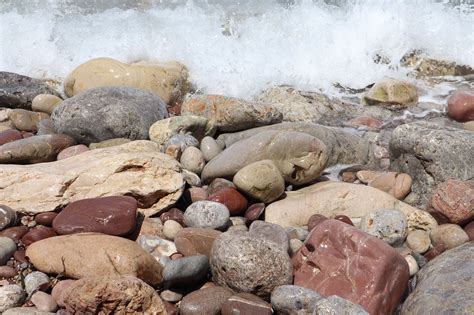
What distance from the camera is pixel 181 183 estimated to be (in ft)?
13.6

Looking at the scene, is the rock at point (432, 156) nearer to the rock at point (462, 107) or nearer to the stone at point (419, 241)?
the stone at point (419, 241)

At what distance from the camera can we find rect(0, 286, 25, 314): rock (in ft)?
9.60

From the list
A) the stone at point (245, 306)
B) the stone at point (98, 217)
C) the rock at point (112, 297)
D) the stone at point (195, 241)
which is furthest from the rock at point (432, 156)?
the rock at point (112, 297)

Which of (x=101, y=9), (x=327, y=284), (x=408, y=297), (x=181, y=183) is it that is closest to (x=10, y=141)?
(x=181, y=183)

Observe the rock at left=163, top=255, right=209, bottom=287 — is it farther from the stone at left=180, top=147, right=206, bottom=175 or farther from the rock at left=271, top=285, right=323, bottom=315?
the stone at left=180, top=147, right=206, bottom=175

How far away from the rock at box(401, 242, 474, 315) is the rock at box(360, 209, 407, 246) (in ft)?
1.48

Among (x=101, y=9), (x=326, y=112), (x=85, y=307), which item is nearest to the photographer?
(x=85, y=307)

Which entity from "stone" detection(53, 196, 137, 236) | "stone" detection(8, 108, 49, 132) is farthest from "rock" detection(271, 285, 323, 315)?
"stone" detection(8, 108, 49, 132)

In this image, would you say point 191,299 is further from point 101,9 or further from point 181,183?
point 101,9

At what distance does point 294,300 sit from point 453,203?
182 cm

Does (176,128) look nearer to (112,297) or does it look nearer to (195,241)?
(195,241)

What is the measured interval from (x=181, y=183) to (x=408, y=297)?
184cm

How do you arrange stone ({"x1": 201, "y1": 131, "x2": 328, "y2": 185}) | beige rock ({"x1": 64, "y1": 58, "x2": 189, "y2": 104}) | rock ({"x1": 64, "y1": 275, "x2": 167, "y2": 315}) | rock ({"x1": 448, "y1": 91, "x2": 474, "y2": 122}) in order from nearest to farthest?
rock ({"x1": 64, "y1": 275, "x2": 167, "y2": 315}) → stone ({"x1": 201, "y1": 131, "x2": 328, "y2": 185}) → rock ({"x1": 448, "y1": 91, "x2": 474, "y2": 122}) → beige rock ({"x1": 64, "y1": 58, "x2": 189, "y2": 104})

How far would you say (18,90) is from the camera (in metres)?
6.38
